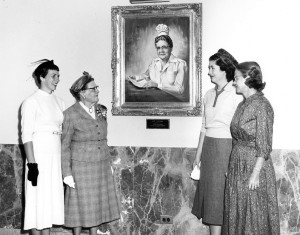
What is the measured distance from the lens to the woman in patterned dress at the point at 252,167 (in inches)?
122

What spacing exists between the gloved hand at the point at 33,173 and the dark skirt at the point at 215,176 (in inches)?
57.1

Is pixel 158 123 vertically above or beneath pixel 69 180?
above

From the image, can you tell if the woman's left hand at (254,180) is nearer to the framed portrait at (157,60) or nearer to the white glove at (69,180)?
the framed portrait at (157,60)

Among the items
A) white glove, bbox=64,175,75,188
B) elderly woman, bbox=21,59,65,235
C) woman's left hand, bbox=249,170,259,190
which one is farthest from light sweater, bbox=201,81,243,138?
elderly woman, bbox=21,59,65,235

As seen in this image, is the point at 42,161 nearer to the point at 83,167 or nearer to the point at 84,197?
the point at 83,167

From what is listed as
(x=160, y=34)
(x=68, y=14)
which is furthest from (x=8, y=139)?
(x=160, y=34)

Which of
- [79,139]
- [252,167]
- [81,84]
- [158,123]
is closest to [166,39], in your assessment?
[158,123]

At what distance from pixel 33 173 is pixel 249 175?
1.79m

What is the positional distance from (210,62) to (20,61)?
77.0 inches

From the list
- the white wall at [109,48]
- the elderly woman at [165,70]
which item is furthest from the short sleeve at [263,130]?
the elderly woman at [165,70]

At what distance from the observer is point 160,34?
405cm

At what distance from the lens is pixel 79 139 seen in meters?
3.78

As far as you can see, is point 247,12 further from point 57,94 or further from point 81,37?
point 57,94

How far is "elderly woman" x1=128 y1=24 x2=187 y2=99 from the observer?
13.2 ft
